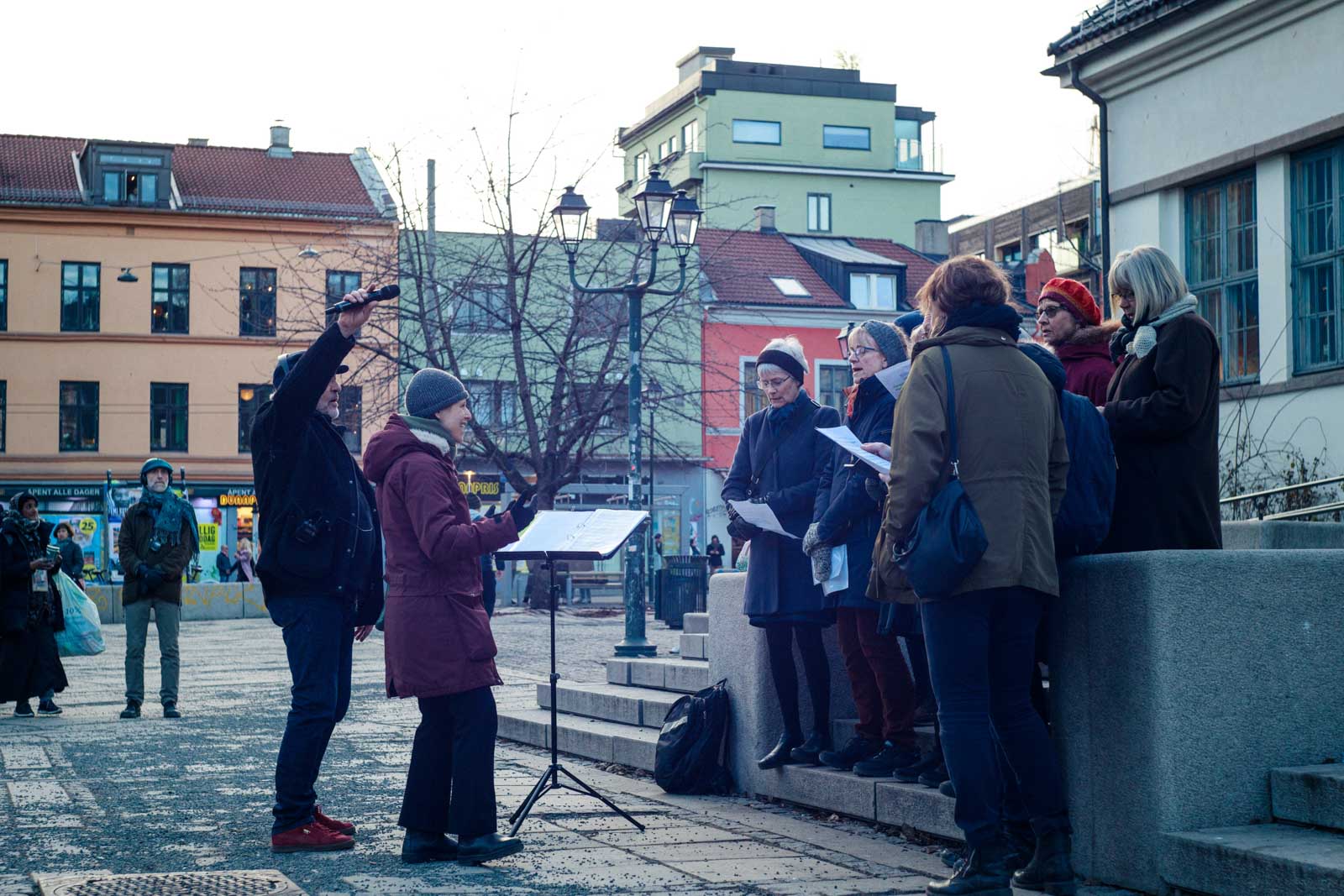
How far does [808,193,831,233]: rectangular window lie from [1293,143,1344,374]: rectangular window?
49114mm

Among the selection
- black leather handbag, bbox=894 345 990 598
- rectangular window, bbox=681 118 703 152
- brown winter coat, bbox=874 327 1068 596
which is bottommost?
black leather handbag, bbox=894 345 990 598

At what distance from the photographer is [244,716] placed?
1230 centimetres

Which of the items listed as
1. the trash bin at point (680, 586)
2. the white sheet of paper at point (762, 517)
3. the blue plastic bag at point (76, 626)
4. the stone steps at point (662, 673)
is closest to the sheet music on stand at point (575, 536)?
the white sheet of paper at point (762, 517)

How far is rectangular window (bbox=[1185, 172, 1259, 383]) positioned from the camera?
14.3 metres

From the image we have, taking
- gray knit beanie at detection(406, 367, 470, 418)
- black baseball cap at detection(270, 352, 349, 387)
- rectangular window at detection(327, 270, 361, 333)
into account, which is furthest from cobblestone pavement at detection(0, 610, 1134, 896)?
rectangular window at detection(327, 270, 361, 333)

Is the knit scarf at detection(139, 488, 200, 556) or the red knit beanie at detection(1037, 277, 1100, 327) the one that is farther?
the knit scarf at detection(139, 488, 200, 556)

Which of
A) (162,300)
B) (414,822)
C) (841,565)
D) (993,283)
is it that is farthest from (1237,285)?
(162,300)

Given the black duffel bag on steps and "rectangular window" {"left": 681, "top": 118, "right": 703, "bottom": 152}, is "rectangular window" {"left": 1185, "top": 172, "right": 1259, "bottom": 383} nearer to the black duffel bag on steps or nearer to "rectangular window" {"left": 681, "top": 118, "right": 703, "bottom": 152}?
the black duffel bag on steps

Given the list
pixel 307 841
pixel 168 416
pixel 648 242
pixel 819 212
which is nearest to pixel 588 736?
pixel 307 841

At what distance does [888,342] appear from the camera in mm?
7059

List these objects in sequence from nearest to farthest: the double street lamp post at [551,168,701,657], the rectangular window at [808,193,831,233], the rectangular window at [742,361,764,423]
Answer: the double street lamp post at [551,168,701,657]
the rectangular window at [742,361,764,423]
the rectangular window at [808,193,831,233]

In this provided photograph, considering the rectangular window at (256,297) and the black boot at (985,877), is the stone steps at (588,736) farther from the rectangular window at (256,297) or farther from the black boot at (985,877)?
the rectangular window at (256,297)

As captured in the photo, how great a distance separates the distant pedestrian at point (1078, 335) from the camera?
6.36 metres

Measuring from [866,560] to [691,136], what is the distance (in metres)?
57.5
